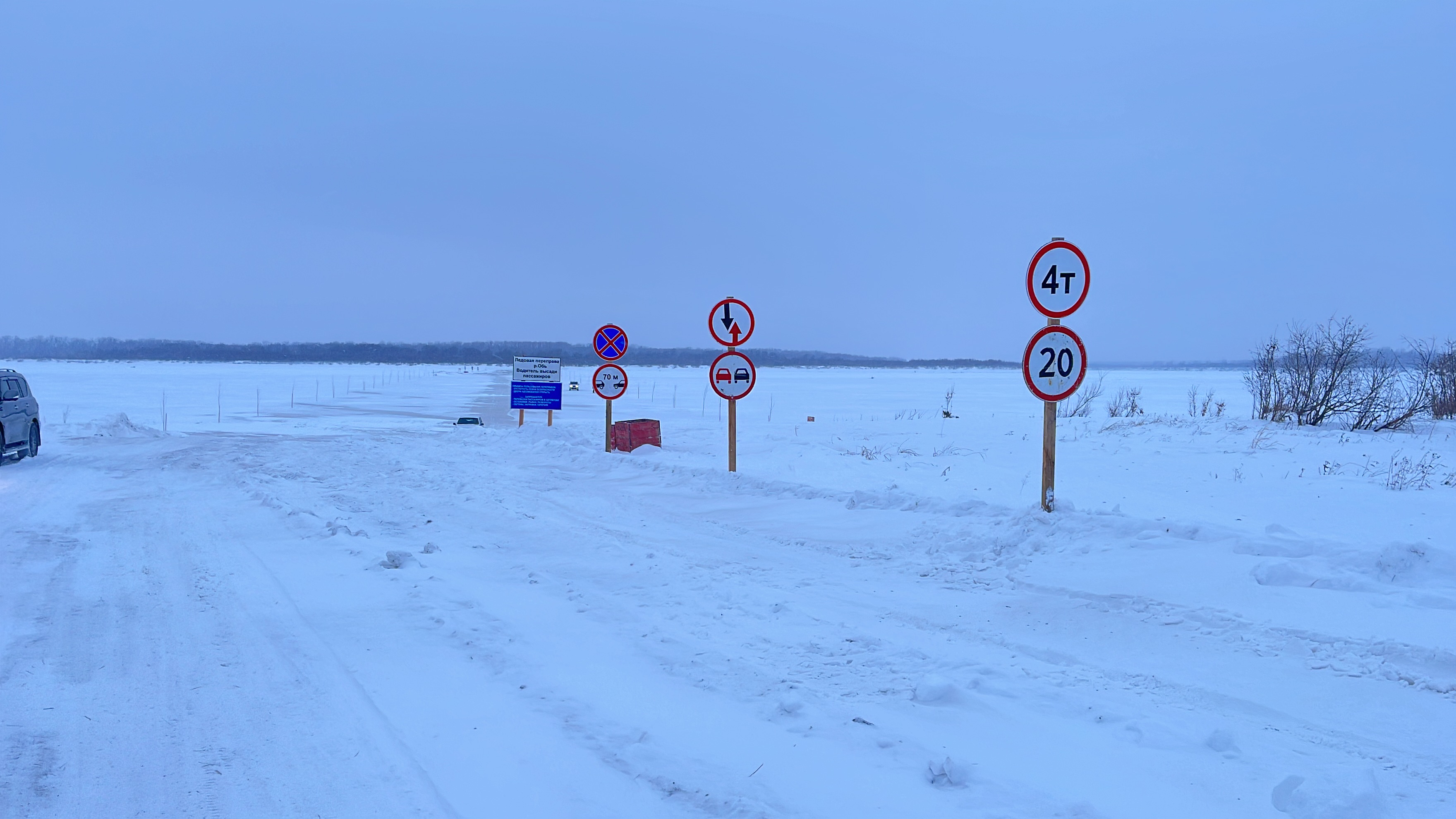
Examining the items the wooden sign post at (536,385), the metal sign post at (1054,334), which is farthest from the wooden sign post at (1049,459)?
the wooden sign post at (536,385)

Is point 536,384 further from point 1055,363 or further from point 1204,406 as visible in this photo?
point 1204,406

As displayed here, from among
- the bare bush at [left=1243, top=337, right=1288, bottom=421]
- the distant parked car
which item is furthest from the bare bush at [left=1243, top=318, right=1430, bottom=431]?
the distant parked car

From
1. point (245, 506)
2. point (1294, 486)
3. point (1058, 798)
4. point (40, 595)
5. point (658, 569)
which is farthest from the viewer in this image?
point (245, 506)

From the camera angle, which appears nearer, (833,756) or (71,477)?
(833,756)

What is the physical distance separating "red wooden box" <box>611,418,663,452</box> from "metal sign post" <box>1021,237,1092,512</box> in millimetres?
8787

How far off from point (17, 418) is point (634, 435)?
11.2 metres

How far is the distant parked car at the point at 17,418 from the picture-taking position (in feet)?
49.3

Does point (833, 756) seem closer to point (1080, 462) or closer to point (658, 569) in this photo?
point (658, 569)

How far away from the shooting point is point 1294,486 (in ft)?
33.0

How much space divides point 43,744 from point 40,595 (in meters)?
3.35

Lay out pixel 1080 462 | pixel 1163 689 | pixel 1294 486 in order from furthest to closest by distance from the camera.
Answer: pixel 1080 462 < pixel 1294 486 < pixel 1163 689

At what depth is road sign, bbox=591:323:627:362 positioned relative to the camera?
16438 millimetres

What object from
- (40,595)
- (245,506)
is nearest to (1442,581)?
(40,595)

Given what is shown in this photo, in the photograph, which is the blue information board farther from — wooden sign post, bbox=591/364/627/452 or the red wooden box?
the red wooden box
